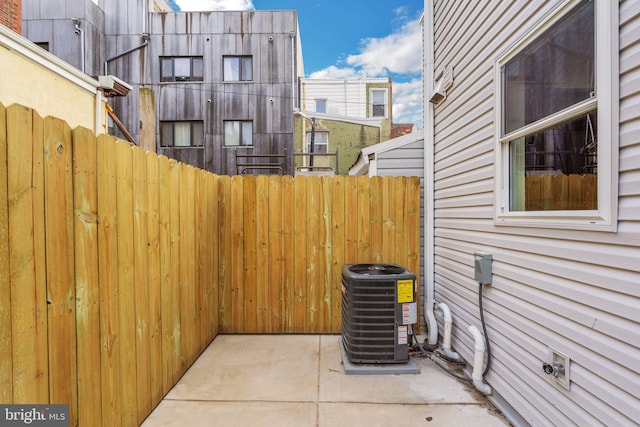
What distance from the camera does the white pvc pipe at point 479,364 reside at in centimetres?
249

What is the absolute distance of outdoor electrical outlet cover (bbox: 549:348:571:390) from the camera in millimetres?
1742

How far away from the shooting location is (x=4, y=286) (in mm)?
1211

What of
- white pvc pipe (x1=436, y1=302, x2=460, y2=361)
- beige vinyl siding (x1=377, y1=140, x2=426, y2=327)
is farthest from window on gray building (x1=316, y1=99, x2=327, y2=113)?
white pvc pipe (x1=436, y1=302, x2=460, y2=361)

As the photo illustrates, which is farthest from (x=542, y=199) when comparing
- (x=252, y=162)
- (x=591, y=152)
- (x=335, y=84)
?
(x=335, y=84)

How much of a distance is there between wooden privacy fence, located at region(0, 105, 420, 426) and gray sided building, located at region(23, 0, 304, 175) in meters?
7.45

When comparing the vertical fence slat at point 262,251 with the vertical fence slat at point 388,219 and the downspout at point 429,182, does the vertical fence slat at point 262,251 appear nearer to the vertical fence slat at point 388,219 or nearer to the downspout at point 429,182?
the vertical fence slat at point 388,219

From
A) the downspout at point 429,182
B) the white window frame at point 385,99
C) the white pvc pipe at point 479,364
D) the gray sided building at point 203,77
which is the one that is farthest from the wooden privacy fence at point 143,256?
the white window frame at point 385,99

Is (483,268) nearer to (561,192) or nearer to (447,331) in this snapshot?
(561,192)

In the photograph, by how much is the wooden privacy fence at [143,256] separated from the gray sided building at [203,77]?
24.5 ft

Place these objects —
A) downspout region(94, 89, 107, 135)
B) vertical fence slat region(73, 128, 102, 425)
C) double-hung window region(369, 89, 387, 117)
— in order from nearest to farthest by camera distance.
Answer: vertical fence slat region(73, 128, 102, 425) < downspout region(94, 89, 107, 135) < double-hung window region(369, 89, 387, 117)

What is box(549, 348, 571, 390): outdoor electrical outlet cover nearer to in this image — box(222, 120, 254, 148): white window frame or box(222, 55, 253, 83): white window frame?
box(222, 120, 254, 148): white window frame

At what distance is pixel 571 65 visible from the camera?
A: 179 centimetres

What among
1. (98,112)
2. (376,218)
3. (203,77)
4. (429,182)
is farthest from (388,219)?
(203,77)

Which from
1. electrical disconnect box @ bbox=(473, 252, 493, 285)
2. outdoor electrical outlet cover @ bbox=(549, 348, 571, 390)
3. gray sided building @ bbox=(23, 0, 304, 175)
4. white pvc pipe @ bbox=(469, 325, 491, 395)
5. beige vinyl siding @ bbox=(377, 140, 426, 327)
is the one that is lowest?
white pvc pipe @ bbox=(469, 325, 491, 395)
